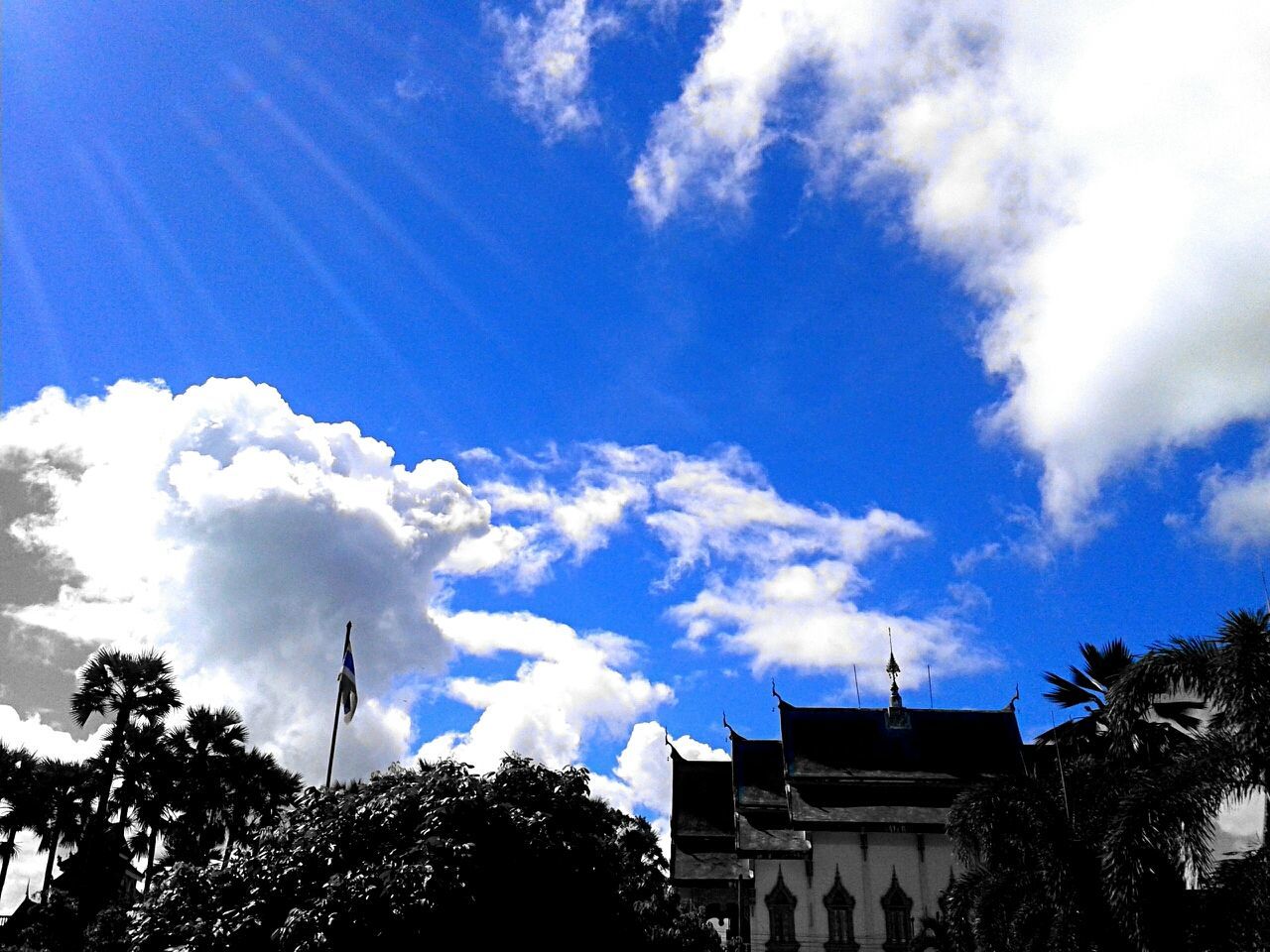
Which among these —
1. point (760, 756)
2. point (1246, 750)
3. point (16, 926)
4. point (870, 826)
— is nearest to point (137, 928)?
point (1246, 750)

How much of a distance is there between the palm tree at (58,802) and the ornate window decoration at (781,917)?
30.0 m

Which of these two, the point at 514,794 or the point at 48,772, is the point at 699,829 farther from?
the point at 514,794

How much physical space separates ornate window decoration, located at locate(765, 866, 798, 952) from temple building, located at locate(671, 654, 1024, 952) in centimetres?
5

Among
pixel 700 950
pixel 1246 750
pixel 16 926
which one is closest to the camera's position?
pixel 1246 750

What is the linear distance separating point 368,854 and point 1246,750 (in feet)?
41.6

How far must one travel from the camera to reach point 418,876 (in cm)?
1421

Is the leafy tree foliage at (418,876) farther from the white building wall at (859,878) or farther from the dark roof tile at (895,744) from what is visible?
the dark roof tile at (895,744)

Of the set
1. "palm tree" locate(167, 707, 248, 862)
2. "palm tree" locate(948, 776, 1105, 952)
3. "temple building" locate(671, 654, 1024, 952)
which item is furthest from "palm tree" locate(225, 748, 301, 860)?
"temple building" locate(671, 654, 1024, 952)

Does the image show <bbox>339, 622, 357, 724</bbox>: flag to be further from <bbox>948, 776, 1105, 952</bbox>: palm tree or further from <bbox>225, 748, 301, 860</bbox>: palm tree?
<bbox>948, 776, 1105, 952</bbox>: palm tree

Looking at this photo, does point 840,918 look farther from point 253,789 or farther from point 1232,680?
point 1232,680

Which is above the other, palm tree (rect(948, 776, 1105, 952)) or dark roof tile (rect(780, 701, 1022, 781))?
dark roof tile (rect(780, 701, 1022, 781))

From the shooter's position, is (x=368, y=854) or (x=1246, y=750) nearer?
(x=1246, y=750)

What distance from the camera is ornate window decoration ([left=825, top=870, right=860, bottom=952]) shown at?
46.5 meters

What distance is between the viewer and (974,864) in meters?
22.9
